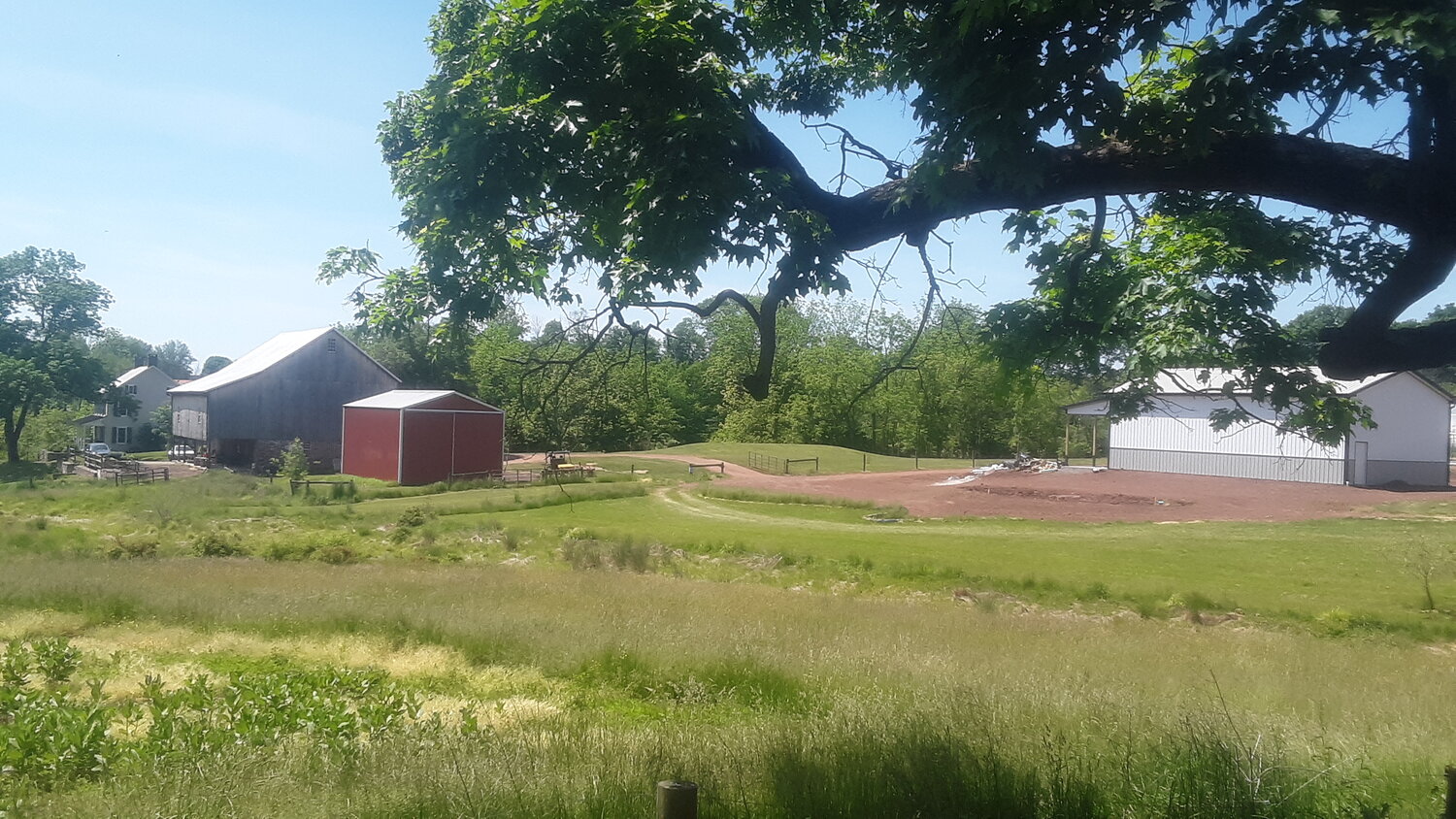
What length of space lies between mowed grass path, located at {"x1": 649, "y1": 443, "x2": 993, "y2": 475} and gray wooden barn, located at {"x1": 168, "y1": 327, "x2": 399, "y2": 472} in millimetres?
21179

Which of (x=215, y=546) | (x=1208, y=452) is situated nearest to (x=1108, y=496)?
(x=1208, y=452)

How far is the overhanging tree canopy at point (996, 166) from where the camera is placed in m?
5.94

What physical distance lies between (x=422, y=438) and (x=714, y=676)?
4268 cm

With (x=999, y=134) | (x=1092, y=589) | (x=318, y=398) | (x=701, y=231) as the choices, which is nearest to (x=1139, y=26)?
(x=999, y=134)

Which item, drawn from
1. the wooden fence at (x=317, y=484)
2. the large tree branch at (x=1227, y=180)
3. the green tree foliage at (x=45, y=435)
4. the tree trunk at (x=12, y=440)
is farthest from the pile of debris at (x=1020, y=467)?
the green tree foliage at (x=45, y=435)

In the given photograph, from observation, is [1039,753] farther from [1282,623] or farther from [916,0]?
[1282,623]

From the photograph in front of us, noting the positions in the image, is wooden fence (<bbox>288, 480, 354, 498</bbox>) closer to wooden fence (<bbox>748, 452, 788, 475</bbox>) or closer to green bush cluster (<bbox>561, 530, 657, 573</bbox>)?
green bush cluster (<bbox>561, 530, 657, 573</bbox>)

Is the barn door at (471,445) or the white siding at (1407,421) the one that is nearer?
the white siding at (1407,421)

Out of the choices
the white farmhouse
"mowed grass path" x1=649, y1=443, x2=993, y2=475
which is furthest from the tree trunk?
"mowed grass path" x1=649, y1=443, x2=993, y2=475

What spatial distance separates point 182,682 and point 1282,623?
60.4 ft

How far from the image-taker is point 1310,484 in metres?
46.0

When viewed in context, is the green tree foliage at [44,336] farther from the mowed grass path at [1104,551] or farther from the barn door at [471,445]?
the mowed grass path at [1104,551]

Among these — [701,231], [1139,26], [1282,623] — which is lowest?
[1282,623]

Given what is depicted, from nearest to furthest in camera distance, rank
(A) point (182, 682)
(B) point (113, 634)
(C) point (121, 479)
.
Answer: (A) point (182, 682), (B) point (113, 634), (C) point (121, 479)
